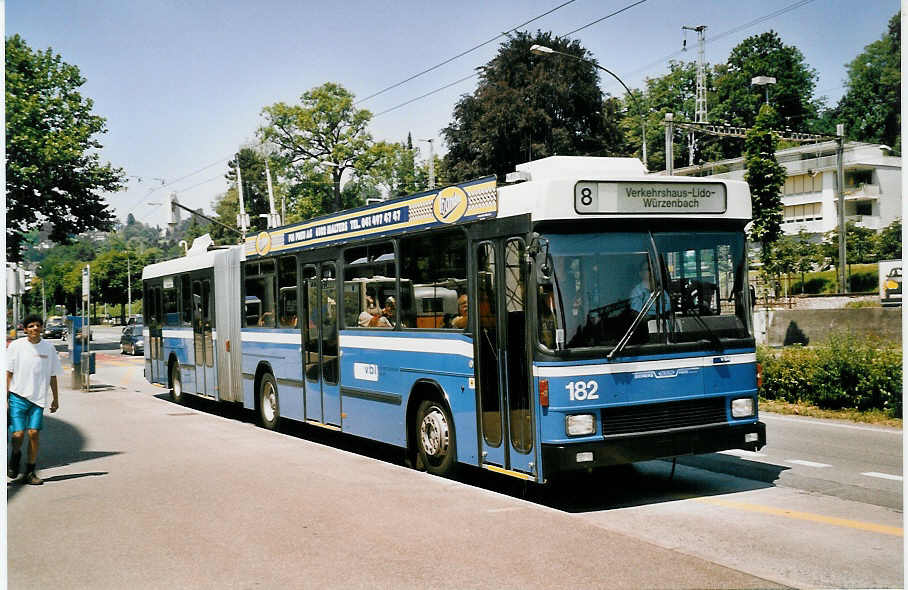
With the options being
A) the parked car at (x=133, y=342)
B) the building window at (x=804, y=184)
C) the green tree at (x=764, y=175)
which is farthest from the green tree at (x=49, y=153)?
the building window at (x=804, y=184)

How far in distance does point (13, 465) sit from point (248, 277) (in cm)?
613

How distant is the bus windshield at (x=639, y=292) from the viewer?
829 centimetres

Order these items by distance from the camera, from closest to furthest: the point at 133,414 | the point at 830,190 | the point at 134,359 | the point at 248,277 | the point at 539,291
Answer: the point at 539,291
the point at 248,277
the point at 133,414
the point at 134,359
the point at 830,190

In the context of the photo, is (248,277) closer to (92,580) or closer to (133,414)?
(133,414)

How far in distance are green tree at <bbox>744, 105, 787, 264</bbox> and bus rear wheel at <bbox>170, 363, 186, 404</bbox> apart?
2037cm

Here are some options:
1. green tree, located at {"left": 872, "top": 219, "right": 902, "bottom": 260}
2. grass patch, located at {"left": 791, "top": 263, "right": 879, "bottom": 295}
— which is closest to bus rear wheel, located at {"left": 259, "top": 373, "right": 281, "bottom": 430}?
grass patch, located at {"left": 791, "top": 263, "right": 879, "bottom": 295}

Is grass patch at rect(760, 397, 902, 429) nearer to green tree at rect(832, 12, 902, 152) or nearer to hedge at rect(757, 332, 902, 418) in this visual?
hedge at rect(757, 332, 902, 418)

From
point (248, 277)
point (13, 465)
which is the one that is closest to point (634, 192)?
point (13, 465)

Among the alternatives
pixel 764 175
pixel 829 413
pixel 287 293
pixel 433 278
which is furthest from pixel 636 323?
pixel 764 175

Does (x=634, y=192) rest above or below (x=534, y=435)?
above

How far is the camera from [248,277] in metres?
16.2

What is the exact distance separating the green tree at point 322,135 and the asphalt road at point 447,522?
53.1 metres

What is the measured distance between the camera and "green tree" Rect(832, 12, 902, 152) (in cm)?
7275

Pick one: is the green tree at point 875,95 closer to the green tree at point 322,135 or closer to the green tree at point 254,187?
the green tree at point 322,135
